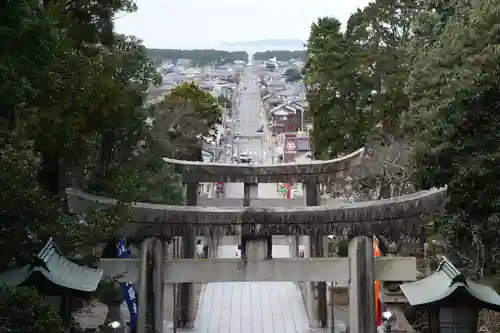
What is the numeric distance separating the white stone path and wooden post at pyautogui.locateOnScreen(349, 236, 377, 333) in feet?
12.5

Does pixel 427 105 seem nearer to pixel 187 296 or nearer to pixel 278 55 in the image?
pixel 187 296

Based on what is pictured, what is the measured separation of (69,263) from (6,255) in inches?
52.8

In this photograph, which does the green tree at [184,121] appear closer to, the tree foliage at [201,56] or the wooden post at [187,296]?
the wooden post at [187,296]

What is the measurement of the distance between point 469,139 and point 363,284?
3482 mm

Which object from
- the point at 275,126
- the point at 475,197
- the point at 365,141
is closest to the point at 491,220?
the point at 475,197

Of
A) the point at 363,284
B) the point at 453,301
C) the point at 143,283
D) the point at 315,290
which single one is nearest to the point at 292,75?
the point at 315,290

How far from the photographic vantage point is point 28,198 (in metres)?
5.82

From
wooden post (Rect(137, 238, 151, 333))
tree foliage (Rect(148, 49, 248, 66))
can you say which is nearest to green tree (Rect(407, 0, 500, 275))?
wooden post (Rect(137, 238, 151, 333))

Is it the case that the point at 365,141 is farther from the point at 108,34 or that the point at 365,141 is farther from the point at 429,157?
the point at 108,34

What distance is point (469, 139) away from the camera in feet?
35.9

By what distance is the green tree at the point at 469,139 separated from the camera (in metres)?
10.6

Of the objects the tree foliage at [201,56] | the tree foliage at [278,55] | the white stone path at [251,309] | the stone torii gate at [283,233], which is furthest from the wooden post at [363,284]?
the tree foliage at [278,55]

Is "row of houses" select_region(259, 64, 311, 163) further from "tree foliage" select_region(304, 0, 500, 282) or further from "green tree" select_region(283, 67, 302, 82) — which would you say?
"green tree" select_region(283, 67, 302, 82)

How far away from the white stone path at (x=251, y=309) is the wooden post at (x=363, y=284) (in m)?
3.80
